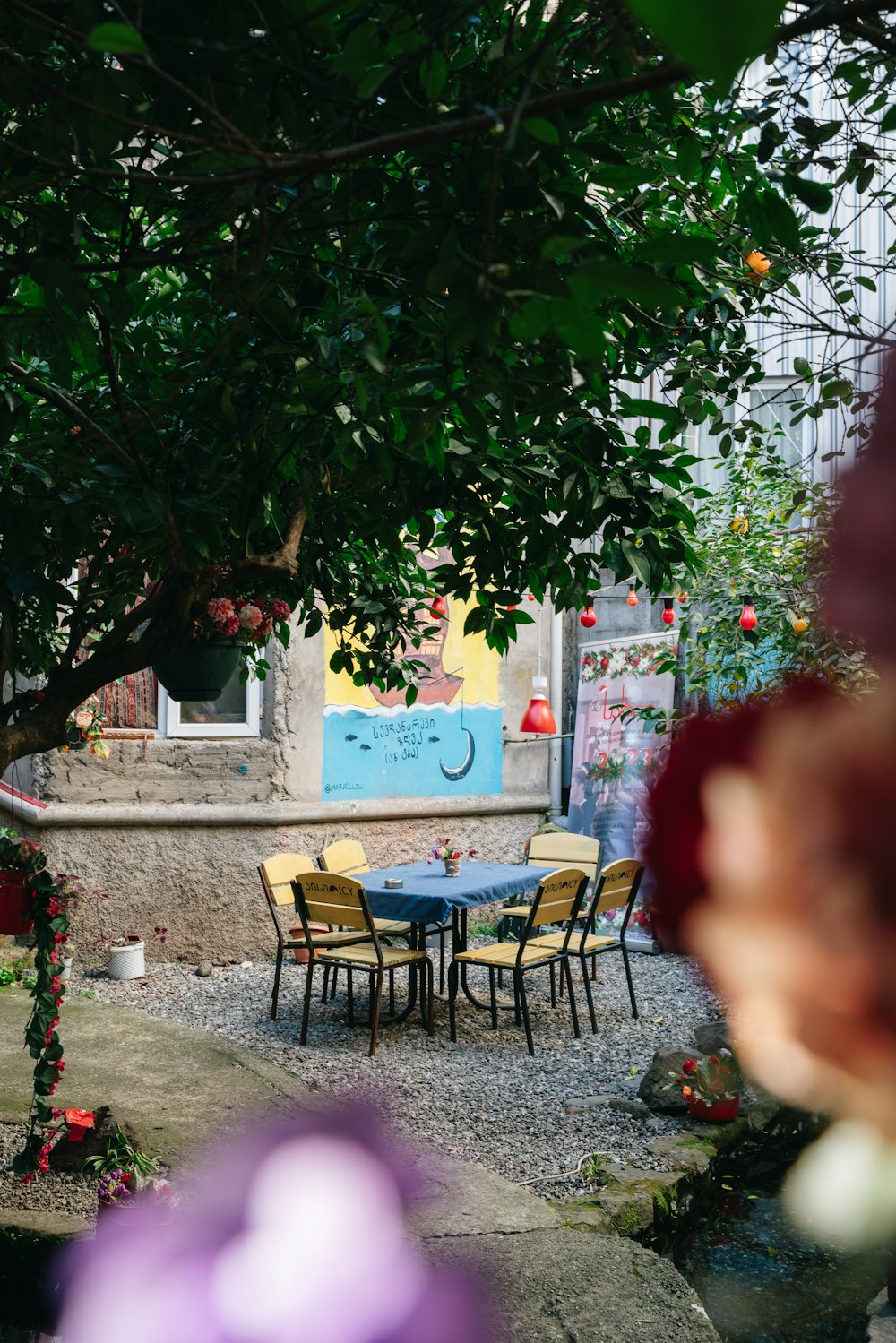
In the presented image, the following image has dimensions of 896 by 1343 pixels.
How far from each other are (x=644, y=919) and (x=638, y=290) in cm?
23

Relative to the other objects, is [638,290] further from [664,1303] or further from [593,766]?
[593,766]

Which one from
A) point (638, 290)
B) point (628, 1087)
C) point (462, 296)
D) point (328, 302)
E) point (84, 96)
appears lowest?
point (628, 1087)

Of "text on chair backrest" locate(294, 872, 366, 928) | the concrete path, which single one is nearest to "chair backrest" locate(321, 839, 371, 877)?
"text on chair backrest" locate(294, 872, 366, 928)

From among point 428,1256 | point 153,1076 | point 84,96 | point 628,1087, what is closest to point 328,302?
point 84,96

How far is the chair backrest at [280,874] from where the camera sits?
6785 mm

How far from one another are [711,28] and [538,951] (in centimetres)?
662

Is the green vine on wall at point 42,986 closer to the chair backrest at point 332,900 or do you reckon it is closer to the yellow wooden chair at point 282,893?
the chair backrest at point 332,900

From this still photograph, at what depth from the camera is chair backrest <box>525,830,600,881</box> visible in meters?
8.22

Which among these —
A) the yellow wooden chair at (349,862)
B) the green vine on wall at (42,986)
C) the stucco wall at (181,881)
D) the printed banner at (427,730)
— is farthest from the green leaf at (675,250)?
the printed banner at (427,730)

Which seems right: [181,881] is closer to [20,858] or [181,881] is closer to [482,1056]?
[482,1056]

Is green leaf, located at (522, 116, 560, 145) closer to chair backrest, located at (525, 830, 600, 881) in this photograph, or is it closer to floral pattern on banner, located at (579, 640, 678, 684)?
floral pattern on banner, located at (579, 640, 678, 684)

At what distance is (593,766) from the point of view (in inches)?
344

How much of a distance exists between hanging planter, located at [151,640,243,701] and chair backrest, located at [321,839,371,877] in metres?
4.09

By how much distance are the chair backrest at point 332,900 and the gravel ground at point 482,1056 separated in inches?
25.5
